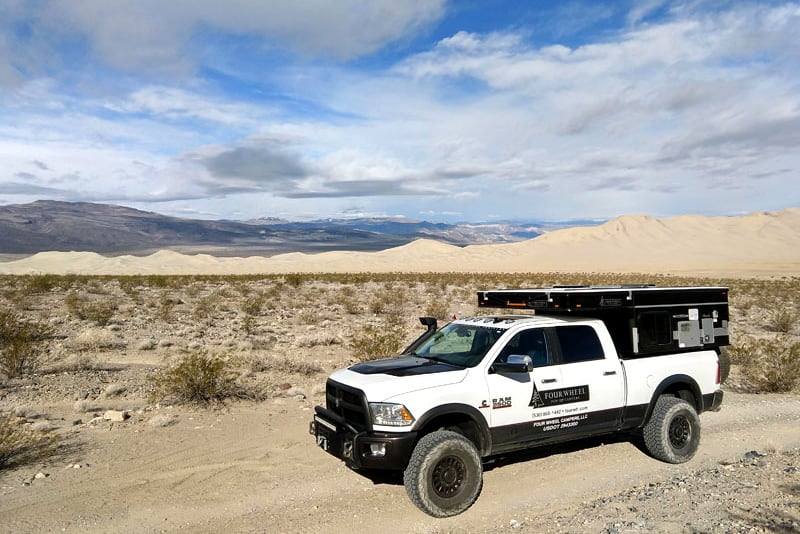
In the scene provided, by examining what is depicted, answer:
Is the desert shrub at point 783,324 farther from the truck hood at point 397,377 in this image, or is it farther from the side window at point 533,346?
the truck hood at point 397,377

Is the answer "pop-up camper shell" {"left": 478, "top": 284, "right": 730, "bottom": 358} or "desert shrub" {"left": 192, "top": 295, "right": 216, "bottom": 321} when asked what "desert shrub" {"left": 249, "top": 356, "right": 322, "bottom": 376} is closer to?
"pop-up camper shell" {"left": 478, "top": 284, "right": 730, "bottom": 358}

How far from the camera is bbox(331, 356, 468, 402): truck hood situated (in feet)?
19.4

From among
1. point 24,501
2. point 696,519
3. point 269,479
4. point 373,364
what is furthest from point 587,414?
point 24,501

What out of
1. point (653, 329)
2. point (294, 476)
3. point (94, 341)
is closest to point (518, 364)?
point (653, 329)

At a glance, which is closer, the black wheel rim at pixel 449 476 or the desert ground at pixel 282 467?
the desert ground at pixel 282 467

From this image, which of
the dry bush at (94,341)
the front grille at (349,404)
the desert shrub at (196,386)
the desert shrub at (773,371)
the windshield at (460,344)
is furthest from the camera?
the dry bush at (94,341)

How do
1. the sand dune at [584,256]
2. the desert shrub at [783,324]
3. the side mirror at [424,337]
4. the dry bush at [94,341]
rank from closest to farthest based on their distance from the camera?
1. the side mirror at [424,337]
2. the dry bush at [94,341]
3. the desert shrub at [783,324]
4. the sand dune at [584,256]

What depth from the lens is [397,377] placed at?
241 inches

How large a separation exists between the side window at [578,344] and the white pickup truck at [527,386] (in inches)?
0.5

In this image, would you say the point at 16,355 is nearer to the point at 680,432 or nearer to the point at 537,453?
the point at 537,453

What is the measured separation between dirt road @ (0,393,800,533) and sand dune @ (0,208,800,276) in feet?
221

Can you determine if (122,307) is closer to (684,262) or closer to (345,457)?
(345,457)

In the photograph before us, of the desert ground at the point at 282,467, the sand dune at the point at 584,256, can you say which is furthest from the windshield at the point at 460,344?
the sand dune at the point at 584,256

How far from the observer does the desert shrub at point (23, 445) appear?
719cm
